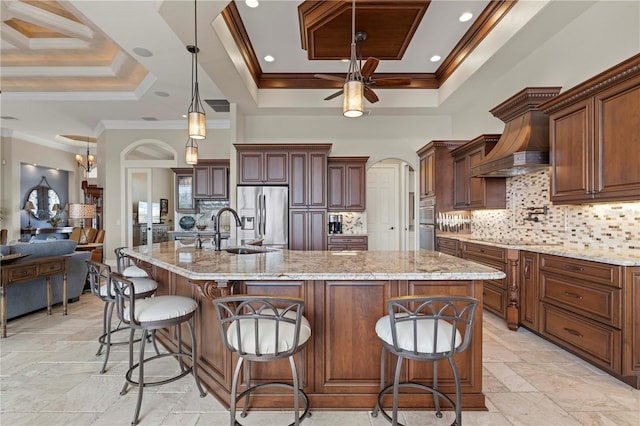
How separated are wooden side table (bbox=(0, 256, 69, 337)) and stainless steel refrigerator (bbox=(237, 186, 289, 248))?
2.48m

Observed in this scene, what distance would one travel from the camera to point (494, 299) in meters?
3.79

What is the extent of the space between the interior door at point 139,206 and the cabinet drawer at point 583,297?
26.0ft

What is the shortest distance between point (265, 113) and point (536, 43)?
4221mm

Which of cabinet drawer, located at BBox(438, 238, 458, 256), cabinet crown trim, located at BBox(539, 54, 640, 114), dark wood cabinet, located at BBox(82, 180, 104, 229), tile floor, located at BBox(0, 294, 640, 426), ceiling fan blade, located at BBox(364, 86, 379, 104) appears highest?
ceiling fan blade, located at BBox(364, 86, 379, 104)

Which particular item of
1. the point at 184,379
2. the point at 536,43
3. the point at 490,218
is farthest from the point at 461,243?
the point at 184,379

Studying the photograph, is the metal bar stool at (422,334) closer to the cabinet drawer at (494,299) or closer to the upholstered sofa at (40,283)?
the cabinet drawer at (494,299)

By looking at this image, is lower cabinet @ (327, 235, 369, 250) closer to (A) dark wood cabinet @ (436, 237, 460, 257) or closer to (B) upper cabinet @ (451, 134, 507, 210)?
(A) dark wood cabinet @ (436, 237, 460, 257)

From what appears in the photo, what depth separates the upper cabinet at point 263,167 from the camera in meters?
5.48

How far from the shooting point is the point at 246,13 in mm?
3711

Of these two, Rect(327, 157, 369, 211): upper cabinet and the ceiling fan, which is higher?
the ceiling fan

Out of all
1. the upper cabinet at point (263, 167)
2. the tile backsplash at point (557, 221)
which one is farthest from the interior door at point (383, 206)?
the upper cabinet at point (263, 167)

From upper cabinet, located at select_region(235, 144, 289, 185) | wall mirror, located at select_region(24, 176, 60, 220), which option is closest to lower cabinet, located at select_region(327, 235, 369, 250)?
upper cabinet, located at select_region(235, 144, 289, 185)

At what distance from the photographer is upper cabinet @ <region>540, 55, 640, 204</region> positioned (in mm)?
2418

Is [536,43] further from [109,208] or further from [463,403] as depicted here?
[109,208]
